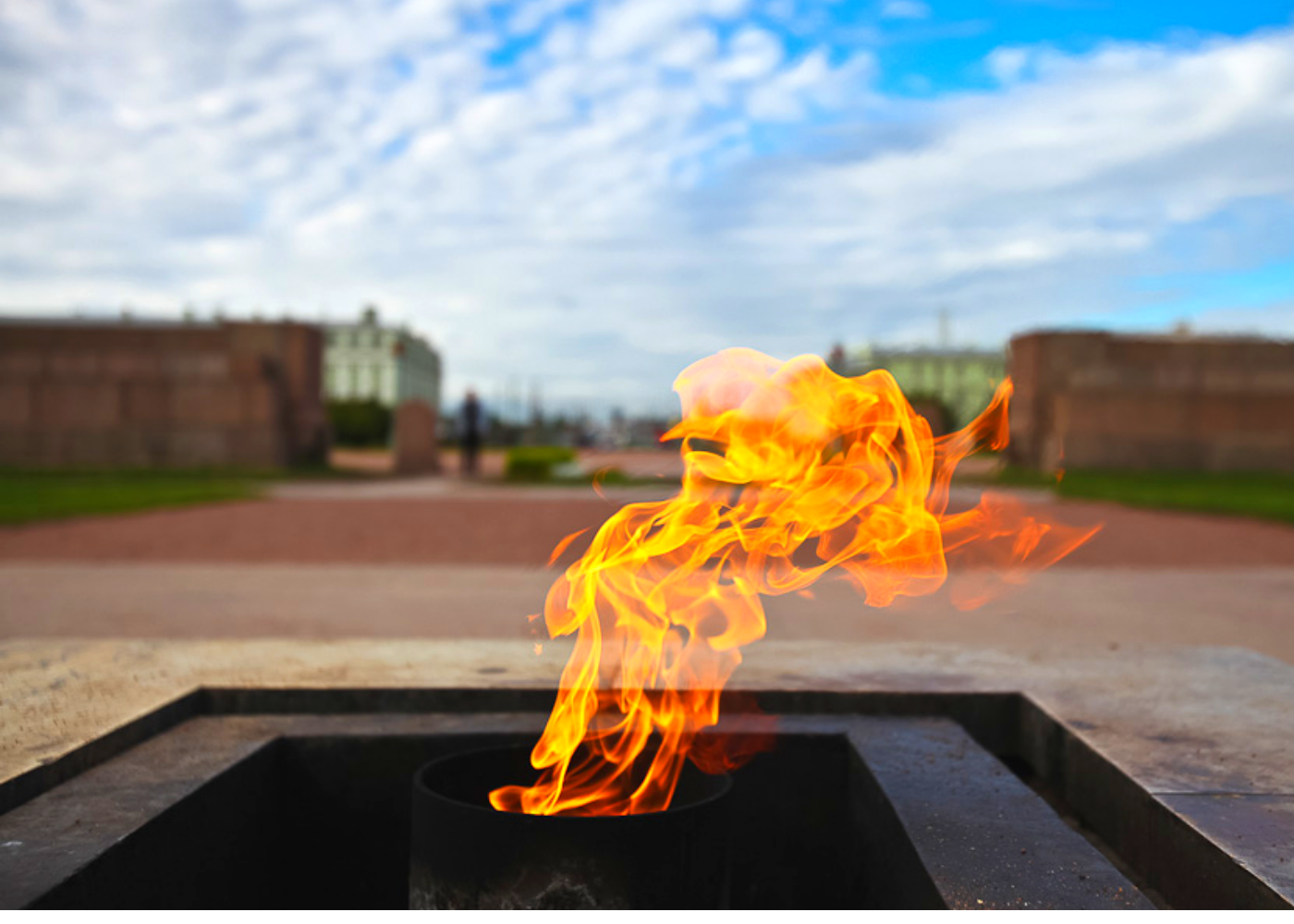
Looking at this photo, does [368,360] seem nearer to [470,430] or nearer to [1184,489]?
[470,430]

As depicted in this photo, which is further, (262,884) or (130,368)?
(130,368)

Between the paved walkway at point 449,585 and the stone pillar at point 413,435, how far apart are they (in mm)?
10360

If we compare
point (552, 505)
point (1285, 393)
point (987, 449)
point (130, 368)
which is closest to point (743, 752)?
point (987, 449)

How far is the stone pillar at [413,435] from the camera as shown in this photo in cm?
2303

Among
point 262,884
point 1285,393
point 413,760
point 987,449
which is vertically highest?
point 1285,393

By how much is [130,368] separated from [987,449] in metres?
21.7

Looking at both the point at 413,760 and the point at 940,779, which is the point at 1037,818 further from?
the point at 413,760

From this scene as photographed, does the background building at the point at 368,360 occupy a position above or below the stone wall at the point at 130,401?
above

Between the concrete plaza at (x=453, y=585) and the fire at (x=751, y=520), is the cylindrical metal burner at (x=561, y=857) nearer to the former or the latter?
the fire at (x=751, y=520)

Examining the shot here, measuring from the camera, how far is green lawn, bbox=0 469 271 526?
12000 mm

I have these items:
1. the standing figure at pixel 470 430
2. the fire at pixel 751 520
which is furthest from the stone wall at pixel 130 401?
the fire at pixel 751 520

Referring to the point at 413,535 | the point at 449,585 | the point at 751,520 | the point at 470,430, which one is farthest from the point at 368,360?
the point at 751,520

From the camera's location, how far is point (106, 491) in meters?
15.1
